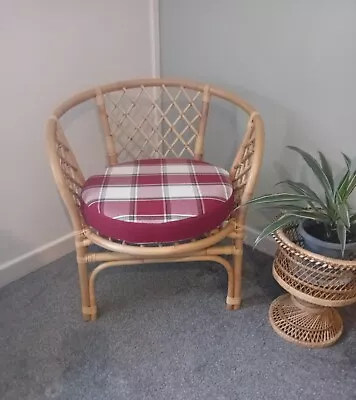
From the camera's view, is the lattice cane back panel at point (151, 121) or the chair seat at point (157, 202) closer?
the chair seat at point (157, 202)

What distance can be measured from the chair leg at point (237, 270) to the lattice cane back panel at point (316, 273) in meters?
0.13

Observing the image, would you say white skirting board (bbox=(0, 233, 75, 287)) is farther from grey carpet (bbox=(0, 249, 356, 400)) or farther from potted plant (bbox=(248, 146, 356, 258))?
potted plant (bbox=(248, 146, 356, 258))

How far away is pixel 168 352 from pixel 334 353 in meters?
0.51

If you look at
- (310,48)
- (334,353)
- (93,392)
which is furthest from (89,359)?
(310,48)

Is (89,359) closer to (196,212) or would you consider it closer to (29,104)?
(196,212)

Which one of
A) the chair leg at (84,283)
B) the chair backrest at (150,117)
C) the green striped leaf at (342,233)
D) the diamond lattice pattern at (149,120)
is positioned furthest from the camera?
the diamond lattice pattern at (149,120)

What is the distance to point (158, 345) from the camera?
1520mm

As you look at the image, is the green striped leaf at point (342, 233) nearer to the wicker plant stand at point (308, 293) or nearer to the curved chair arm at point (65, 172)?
the wicker plant stand at point (308, 293)

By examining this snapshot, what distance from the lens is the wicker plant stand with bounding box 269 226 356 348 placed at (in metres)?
1.37

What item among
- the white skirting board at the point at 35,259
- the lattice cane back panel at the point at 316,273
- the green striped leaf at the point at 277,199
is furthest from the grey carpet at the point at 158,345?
the green striped leaf at the point at 277,199

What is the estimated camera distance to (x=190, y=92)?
73.2 inches

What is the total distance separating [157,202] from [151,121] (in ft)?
2.17

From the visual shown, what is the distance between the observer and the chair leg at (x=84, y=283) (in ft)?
4.88

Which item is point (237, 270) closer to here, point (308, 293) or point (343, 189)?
point (308, 293)
